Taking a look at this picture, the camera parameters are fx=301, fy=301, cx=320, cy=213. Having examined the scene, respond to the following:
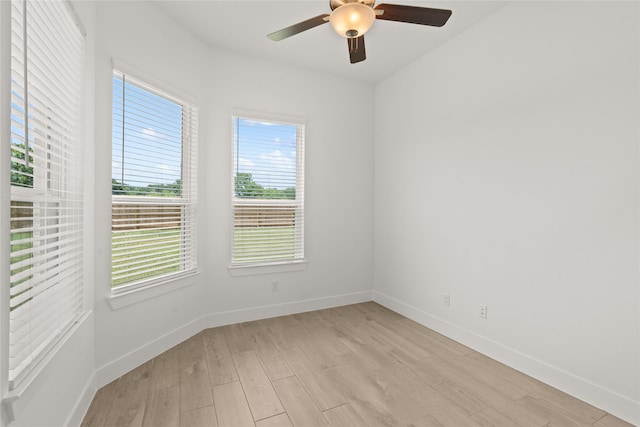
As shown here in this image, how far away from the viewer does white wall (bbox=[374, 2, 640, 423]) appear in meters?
1.84

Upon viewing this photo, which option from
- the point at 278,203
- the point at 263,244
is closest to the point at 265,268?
the point at 263,244

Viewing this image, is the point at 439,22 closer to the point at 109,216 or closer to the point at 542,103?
the point at 542,103

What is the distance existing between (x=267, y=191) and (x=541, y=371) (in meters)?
2.89

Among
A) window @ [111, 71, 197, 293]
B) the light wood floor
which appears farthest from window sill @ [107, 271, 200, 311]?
the light wood floor

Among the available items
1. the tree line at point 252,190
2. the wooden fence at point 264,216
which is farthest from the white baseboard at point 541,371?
the tree line at point 252,190

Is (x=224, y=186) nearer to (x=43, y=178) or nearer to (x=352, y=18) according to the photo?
(x=43, y=178)

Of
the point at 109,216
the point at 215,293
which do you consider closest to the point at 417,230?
→ the point at 215,293

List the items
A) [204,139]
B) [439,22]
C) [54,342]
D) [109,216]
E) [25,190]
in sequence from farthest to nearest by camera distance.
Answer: [204,139]
[109,216]
[439,22]
[54,342]
[25,190]

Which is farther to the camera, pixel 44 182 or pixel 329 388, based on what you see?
pixel 329 388

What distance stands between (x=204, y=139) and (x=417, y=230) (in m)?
2.45

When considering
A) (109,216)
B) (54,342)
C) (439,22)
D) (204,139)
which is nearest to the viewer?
(54,342)

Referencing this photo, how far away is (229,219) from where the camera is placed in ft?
10.5

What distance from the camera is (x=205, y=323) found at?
3064mm

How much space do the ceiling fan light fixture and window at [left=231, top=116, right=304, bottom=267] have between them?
6.19 feet
